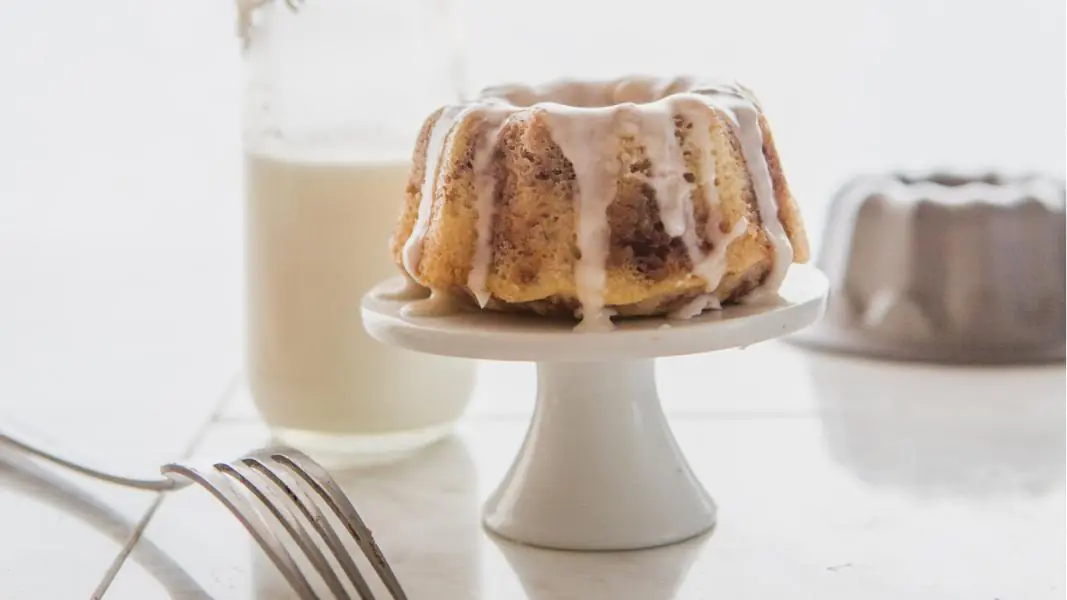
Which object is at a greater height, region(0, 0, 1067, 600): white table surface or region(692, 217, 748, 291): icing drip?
region(692, 217, 748, 291): icing drip

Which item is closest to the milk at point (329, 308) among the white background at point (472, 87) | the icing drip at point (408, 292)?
the icing drip at point (408, 292)

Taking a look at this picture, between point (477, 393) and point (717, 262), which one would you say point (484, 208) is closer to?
point (717, 262)

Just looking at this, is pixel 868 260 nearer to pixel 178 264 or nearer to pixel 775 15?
pixel 775 15

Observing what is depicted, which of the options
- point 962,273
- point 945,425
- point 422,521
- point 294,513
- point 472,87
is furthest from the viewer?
point 472,87

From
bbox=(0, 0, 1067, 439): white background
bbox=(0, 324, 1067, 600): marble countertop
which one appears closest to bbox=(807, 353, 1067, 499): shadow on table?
bbox=(0, 324, 1067, 600): marble countertop

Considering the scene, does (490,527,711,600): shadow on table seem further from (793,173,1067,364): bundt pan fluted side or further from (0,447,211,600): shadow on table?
(793,173,1067,364): bundt pan fluted side

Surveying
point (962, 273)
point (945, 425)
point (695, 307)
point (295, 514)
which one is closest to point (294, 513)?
point (295, 514)

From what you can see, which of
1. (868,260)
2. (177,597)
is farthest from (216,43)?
(177,597)
